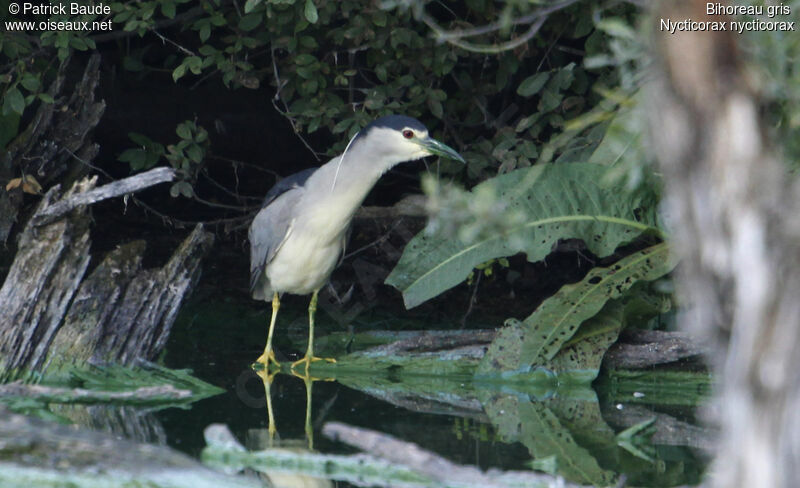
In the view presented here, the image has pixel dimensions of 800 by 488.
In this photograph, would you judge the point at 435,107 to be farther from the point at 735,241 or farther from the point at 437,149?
the point at 735,241

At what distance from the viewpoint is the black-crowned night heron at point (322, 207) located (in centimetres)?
493

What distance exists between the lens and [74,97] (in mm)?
5703

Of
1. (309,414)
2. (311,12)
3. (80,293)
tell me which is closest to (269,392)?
(309,414)

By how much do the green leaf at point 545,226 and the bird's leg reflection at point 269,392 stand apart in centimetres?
69

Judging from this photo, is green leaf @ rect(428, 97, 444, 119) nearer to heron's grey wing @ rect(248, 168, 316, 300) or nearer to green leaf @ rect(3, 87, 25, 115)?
heron's grey wing @ rect(248, 168, 316, 300)

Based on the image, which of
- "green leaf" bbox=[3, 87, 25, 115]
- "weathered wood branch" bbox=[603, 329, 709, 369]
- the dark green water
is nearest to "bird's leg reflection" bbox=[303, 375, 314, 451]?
the dark green water

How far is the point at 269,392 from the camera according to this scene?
454cm

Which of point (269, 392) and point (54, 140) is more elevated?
point (54, 140)

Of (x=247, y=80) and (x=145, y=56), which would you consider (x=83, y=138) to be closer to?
(x=247, y=80)

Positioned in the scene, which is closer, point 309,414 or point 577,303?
point 309,414

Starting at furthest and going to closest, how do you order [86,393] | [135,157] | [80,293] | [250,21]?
[135,157], [250,21], [80,293], [86,393]

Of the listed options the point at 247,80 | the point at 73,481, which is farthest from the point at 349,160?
the point at 73,481

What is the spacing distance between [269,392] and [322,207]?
944mm

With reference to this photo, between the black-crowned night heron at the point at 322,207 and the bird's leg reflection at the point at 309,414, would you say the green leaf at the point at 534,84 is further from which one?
the bird's leg reflection at the point at 309,414
